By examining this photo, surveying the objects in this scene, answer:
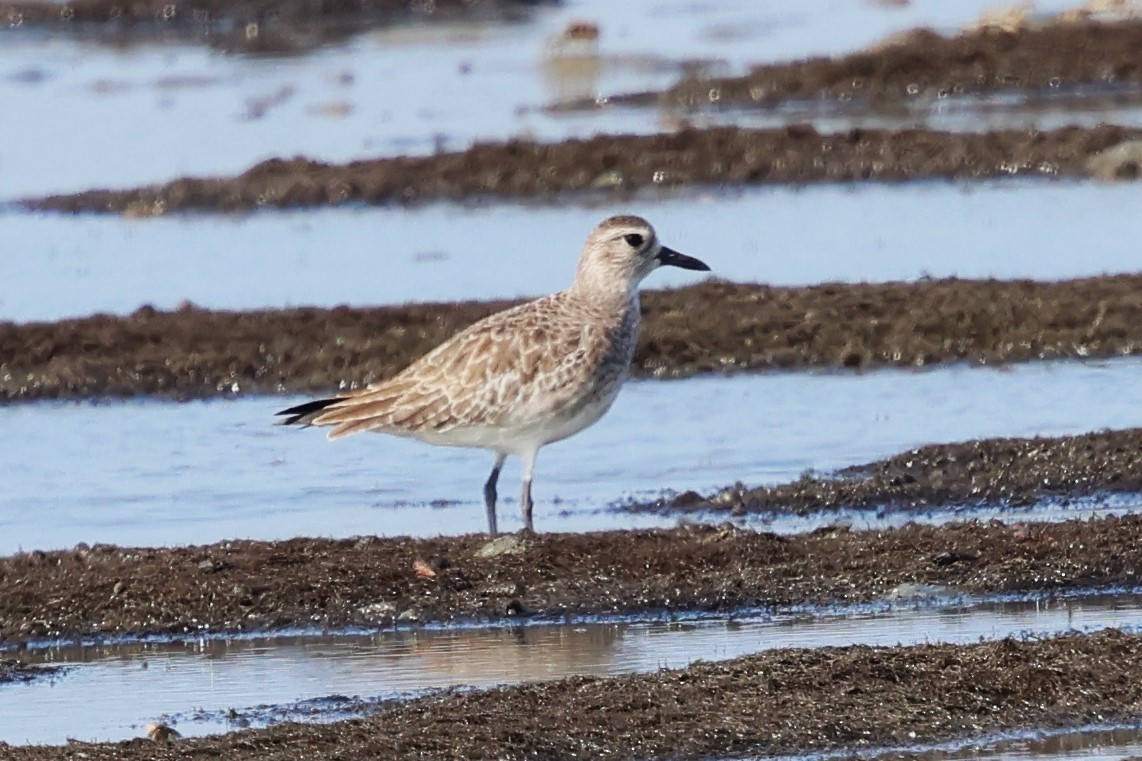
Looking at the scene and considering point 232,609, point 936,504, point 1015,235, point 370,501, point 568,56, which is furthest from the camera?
point 568,56

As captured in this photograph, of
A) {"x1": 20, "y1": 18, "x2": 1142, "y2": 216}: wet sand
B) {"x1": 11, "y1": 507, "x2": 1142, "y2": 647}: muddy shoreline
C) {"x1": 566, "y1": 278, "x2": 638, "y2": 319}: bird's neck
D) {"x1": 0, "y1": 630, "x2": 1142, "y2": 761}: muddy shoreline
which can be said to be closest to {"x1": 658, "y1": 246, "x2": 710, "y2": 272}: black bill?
{"x1": 566, "y1": 278, "x2": 638, "y2": 319}: bird's neck

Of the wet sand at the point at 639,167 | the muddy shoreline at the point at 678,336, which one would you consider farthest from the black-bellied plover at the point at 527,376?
the wet sand at the point at 639,167

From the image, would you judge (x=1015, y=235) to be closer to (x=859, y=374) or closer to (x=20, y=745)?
(x=859, y=374)

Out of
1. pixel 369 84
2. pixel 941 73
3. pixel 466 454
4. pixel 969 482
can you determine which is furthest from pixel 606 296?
pixel 369 84

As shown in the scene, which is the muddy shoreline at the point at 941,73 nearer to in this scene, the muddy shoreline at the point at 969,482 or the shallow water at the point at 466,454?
the shallow water at the point at 466,454

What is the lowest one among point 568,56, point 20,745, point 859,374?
point 20,745

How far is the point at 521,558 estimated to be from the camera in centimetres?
1128

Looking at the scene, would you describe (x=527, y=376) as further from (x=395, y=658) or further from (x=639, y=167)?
(x=639, y=167)

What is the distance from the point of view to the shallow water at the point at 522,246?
67.4ft

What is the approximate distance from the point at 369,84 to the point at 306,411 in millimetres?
23657

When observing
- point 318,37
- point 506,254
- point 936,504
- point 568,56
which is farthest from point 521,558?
point 318,37

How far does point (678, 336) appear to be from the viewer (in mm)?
17609

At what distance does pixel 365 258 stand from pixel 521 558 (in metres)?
11.9

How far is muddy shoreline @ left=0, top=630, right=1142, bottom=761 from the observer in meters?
8.52
